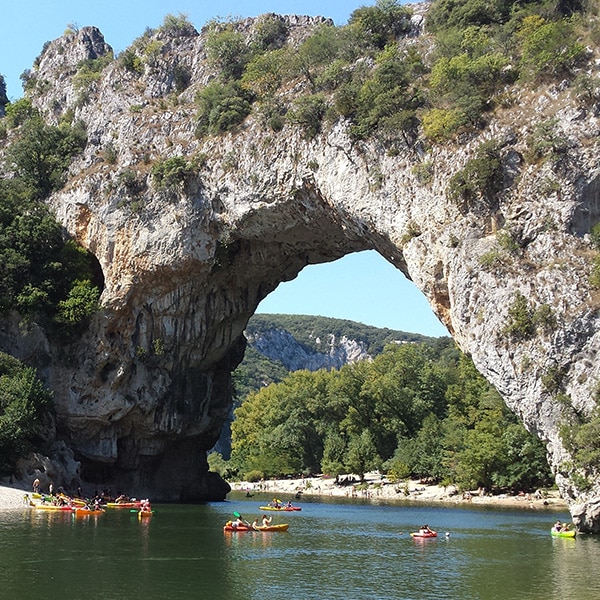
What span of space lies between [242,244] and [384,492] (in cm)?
2699

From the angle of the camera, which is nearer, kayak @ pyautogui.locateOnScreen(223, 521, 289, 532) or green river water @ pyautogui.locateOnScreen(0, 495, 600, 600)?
green river water @ pyautogui.locateOnScreen(0, 495, 600, 600)

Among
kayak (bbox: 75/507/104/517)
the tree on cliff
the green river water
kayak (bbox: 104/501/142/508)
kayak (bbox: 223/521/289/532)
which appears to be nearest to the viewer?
the green river water

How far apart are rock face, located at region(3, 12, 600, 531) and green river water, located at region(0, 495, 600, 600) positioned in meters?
5.23

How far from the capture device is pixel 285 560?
23.5 metres

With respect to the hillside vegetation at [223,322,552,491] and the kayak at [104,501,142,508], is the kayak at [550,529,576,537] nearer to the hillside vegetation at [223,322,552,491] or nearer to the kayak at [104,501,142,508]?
the hillside vegetation at [223,322,552,491]

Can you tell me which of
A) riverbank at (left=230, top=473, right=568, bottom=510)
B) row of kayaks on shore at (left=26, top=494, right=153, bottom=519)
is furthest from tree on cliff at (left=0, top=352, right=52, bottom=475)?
riverbank at (left=230, top=473, right=568, bottom=510)

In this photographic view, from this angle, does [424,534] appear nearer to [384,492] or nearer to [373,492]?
[384,492]

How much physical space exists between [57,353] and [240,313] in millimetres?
11382

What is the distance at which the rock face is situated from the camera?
29.5m

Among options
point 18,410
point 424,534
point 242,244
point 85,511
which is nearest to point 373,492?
point 242,244

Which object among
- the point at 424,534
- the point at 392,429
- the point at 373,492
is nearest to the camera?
the point at 424,534

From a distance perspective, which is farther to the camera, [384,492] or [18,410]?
[384,492]

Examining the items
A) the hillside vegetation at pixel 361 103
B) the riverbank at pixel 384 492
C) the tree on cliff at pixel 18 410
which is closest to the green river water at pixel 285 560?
the tree on cliff at pixel 18 410

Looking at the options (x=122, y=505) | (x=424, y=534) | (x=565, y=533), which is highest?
(x=565, y=533)
